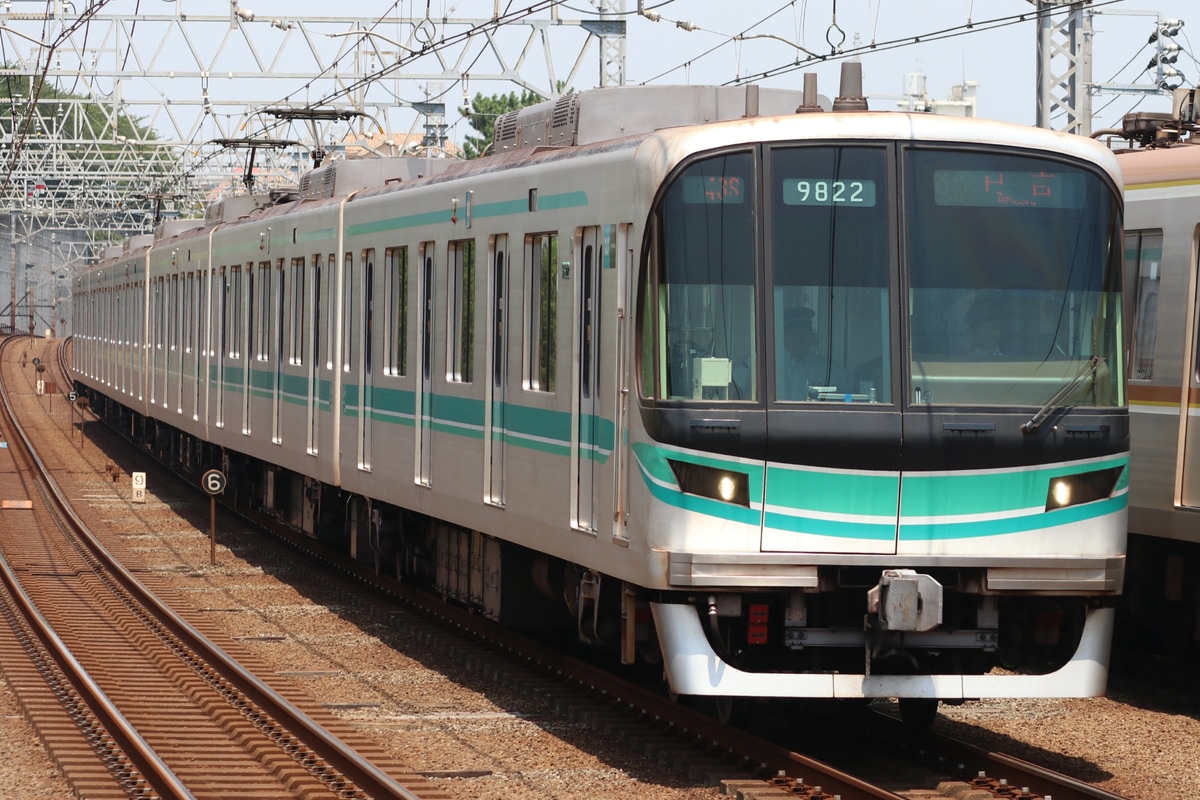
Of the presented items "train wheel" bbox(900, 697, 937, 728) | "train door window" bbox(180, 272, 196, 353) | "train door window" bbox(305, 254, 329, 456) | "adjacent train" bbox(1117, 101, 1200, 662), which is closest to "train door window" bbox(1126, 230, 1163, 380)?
"adjacent train" bbox(1117, 101, 1200, 662)

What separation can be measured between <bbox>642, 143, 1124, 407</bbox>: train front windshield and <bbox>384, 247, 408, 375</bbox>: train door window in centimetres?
483

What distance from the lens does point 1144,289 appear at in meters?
11.1

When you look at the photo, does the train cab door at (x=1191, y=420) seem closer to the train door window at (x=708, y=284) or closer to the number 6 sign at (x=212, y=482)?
the train door window at (x=708, y=284)

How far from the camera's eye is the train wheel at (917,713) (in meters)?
9.28

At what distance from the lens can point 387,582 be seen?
15.9 meters

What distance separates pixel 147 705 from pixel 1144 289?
244 inches

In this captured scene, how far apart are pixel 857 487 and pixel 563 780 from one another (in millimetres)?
1921

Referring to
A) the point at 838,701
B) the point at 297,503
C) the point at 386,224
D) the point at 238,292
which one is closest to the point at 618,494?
the point at 838,701

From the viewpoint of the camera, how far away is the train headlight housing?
27.5ft

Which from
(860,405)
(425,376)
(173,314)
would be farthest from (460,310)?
(173,314)

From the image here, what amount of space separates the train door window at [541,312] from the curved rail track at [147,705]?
7.22 feet

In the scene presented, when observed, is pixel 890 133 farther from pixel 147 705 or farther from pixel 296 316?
pixel 296 316

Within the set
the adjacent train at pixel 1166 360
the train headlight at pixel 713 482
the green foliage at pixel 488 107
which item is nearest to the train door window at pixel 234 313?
the adjacent train at pixel 1166 360

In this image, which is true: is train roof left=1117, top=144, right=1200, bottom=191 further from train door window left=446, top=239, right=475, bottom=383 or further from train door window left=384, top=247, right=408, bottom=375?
train door window left=384, top=247, right=408, bottom=375
